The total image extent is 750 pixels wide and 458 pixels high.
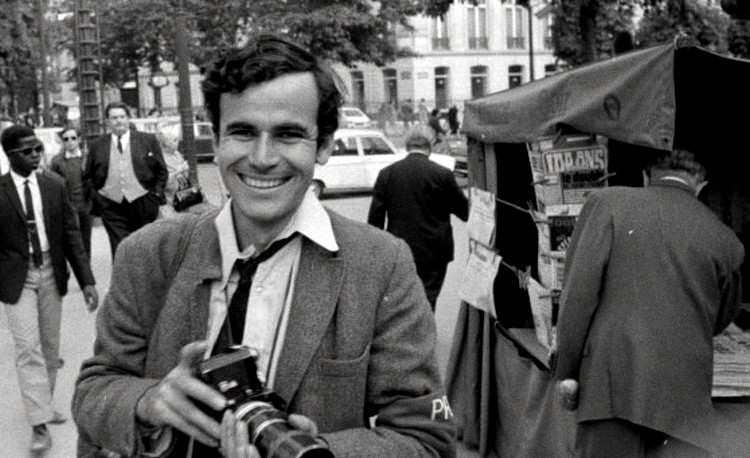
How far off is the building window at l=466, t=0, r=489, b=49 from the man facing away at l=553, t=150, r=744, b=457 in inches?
2360

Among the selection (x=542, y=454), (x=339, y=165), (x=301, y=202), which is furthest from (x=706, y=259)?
(x=339, y=165)

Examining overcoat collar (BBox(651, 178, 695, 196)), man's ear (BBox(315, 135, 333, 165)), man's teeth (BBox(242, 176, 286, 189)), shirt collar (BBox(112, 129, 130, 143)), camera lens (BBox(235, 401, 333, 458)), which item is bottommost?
camera lens (BBox(235, 401, 333, 458))

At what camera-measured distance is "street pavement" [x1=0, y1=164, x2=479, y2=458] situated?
21.0 ft

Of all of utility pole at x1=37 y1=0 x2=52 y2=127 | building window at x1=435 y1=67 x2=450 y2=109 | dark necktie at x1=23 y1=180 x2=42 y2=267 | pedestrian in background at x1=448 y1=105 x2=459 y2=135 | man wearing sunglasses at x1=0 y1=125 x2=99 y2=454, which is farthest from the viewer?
building window at x1=435 y1=67 x2=450 y2=109

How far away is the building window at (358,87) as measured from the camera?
210ft

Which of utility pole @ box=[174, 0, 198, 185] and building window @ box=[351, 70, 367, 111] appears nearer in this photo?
utility pole @ box=[174, 0, 198, 185]

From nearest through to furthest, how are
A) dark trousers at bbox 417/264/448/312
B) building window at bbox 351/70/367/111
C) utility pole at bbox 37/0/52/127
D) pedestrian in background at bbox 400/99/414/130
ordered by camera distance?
1. dark trousers at bbox 417/264/448/312
2. utility pole at bbox 37/0/52/127
3. pedestrian in background at bbox 400/99/414/130
4. building window at bbox 351/70/367/111

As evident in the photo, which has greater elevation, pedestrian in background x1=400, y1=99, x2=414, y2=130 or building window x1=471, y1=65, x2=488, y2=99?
building window x1=471, y1=65, x2=488, y2=99

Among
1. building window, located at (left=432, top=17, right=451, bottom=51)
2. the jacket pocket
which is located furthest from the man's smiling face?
building window, located at (left=432, top=17, right=451, bottom=51)

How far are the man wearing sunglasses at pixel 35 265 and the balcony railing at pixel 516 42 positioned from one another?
193ft

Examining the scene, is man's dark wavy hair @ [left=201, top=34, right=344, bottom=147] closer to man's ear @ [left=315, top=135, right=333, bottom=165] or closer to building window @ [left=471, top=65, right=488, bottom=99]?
man's ear @ [left=315, top=135, right=333, bottom=165]

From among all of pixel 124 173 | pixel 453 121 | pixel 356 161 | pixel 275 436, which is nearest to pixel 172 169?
pixel 124 173

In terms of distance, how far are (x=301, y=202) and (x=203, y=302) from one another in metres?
0.27

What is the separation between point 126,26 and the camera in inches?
1907
